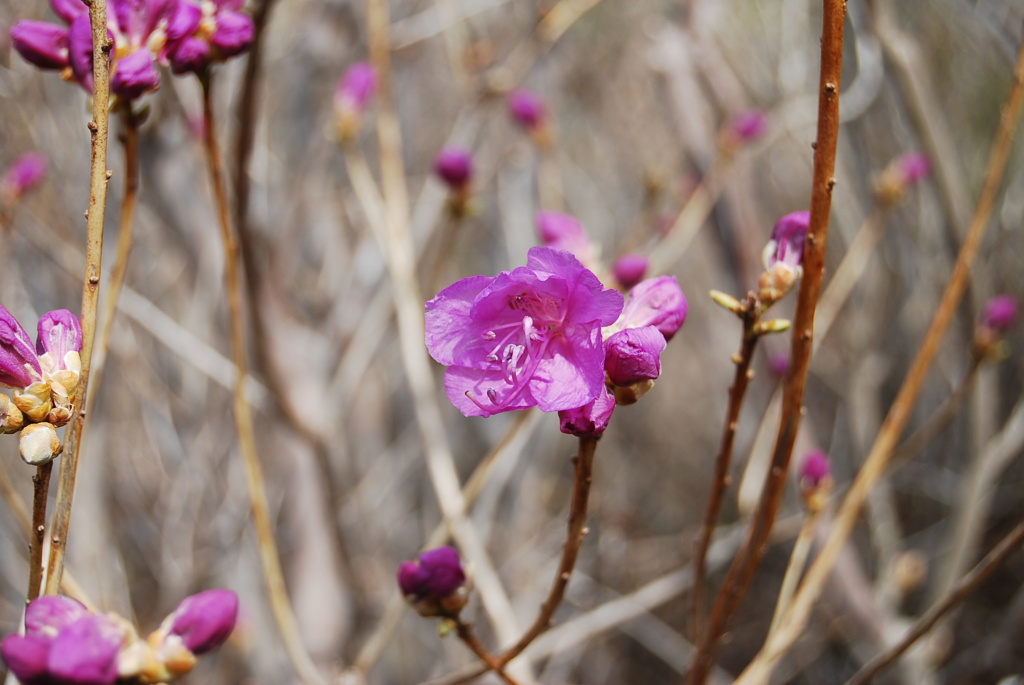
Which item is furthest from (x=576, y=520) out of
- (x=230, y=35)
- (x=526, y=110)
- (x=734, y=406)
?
(x=526, y=110)

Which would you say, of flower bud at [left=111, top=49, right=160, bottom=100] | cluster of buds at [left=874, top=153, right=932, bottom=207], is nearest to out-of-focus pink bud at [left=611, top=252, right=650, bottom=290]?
flower bud at [left=111, top=49, right=160, bottom=100]

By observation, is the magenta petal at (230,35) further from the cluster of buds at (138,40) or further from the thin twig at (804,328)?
the thin twig at (804,328)

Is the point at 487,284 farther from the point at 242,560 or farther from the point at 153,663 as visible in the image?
the point at 242,560

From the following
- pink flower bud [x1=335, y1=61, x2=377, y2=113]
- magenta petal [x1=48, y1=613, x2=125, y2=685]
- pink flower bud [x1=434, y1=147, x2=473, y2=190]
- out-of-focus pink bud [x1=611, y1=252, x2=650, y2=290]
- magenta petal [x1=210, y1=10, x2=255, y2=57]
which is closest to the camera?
magenta petal [x1=48, y1=613, x2=125, y2=685]

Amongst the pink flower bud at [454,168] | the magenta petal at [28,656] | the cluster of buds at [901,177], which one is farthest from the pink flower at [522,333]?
the cluster of buds at [901,177]

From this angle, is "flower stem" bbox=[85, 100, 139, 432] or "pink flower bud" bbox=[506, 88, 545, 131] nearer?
"flower stem" bbox=[85, 100, 139, 432]

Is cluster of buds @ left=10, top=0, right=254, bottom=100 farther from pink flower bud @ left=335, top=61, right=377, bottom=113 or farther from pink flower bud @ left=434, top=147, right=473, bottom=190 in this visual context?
pink flower bud @ left=335, top=61, right=377, bottom=113

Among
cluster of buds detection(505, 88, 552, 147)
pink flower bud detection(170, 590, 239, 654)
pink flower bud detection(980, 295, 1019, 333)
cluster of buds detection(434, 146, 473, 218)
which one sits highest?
cluster of buds detection(505, 88, 552, 147)

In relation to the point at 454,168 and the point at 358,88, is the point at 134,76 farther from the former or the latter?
the point at 358,88
